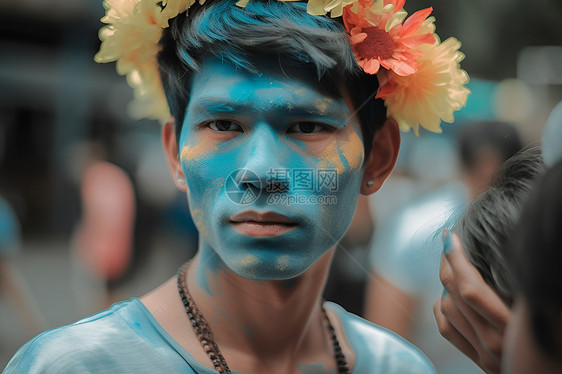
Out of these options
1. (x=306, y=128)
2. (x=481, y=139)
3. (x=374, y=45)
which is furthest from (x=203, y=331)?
(x=481, y=139)

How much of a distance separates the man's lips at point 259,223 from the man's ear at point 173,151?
0.95 ft

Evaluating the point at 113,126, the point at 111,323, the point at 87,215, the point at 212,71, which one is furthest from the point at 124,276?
the point at 113,126

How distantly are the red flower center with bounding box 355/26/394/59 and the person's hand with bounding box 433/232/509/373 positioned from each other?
50 centimetres

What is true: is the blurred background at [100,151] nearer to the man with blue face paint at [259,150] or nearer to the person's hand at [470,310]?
the man with blue face paint at [259,150]

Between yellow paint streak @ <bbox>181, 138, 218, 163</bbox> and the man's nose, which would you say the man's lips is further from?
yellow paint streak @ <bbox>181, 138, 218, 163</bbox>

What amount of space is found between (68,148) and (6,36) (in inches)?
75.9

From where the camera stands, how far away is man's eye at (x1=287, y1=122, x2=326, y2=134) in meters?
1.48

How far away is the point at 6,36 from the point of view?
7.60m

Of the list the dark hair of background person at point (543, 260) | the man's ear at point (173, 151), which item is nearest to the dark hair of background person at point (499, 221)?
the dark hair of background person at point (543, 260)

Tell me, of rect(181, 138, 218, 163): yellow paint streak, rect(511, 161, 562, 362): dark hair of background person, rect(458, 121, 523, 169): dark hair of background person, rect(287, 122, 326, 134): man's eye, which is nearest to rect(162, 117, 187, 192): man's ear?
rect(181, 138, 218, 163): yellow paint streak

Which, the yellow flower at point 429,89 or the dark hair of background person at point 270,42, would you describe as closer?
the dark hair of background person at point 270,42

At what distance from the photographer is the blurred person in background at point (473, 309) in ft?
4.58

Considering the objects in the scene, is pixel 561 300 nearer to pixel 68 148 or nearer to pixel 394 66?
pixel 394 66

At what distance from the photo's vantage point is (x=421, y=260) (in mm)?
1768
